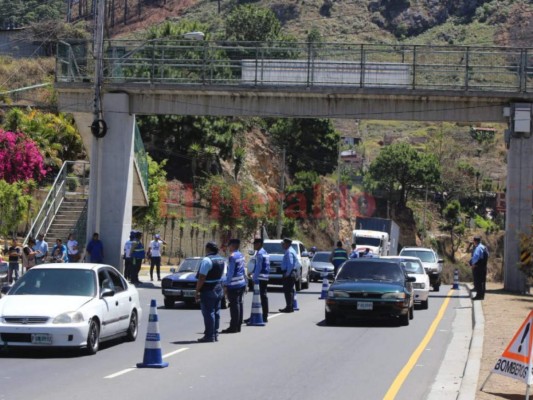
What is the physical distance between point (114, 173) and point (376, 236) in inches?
825

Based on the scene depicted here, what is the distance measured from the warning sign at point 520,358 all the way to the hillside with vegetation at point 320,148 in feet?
130

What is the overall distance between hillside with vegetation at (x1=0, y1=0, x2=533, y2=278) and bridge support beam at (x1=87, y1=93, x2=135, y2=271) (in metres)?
13.1

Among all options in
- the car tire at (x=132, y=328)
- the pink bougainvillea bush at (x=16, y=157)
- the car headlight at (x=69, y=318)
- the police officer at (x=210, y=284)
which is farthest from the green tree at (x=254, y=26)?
the car headlight at (x=69, y=318)

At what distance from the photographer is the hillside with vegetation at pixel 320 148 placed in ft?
214

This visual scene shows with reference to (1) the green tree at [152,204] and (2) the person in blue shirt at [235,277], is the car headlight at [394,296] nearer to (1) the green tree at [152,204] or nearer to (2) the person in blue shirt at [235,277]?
(2) the person in blue shirt at [235,277]

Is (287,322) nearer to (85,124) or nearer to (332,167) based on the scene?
(85,124)

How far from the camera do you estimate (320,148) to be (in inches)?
3428

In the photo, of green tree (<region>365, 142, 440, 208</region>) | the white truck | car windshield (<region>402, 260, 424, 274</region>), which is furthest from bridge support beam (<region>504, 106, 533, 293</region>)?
green tree (<region>365, 142, 440, 208</region>)

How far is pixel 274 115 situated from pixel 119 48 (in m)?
6.70

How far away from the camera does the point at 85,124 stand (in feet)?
130

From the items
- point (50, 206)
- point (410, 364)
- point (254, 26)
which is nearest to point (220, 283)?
point (410, 364)

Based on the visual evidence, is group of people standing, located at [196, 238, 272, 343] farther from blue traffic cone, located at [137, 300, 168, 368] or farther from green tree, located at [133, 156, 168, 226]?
green tree, located at [133, 156, 168, 226]

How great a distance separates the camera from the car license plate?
15.2 m

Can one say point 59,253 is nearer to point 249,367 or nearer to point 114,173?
point 114,173
